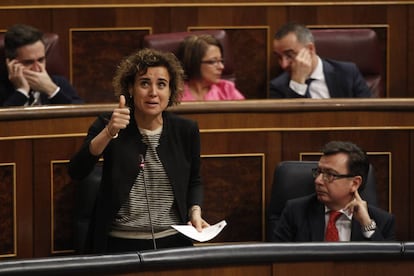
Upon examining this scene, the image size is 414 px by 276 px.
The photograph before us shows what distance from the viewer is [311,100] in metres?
2.22

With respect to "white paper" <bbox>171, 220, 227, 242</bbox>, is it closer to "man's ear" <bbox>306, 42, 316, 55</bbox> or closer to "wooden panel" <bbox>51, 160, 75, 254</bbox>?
"wooden panel" <bbox>51, 160, 75, 254</bbox>

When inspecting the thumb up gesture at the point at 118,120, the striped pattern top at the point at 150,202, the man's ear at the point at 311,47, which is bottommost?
the striped pattern top at the point at 150,202

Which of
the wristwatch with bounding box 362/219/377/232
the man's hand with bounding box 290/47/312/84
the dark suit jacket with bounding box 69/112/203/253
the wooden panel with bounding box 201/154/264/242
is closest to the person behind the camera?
the dark suit jacket with bounding box 69/112/203/253

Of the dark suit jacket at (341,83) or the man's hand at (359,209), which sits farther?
the dark suit jacket at (341,83)

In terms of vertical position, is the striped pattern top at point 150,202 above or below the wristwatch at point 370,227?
above

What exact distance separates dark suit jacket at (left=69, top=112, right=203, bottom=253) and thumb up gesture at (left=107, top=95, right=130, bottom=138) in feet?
0.20

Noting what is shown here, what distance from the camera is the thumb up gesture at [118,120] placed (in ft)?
5.73

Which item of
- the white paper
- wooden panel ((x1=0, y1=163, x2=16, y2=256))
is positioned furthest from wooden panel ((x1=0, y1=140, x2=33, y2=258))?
the white paper

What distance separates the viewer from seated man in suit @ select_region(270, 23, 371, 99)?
8.34ft

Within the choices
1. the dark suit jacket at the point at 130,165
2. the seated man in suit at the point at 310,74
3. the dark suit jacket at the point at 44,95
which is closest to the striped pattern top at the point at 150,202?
the dark suit jacket at the point at 130,165

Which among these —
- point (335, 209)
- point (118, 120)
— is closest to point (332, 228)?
point (335, 209)

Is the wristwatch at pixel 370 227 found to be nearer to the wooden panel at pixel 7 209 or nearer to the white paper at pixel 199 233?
the white paper at pixel 199 233

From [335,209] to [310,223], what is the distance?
2.1 inches

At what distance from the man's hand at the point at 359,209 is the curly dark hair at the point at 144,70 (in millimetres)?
378
